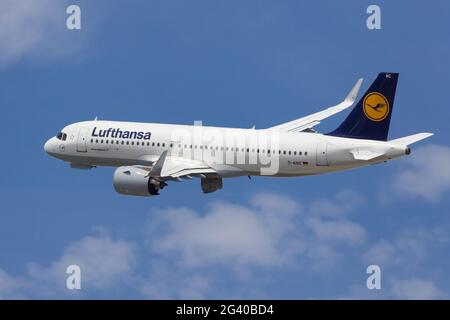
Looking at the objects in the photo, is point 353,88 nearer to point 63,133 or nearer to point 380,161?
point 380,161

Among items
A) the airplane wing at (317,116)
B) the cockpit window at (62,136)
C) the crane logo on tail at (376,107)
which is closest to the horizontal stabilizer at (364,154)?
the crane logo on tail at (376,107)

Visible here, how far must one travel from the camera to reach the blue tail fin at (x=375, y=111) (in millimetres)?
91312

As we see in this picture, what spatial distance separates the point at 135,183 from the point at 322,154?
1344 cm

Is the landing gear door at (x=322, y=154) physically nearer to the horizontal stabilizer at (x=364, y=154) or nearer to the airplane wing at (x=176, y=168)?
the horizontal stabilizer at (x=364, y=154)

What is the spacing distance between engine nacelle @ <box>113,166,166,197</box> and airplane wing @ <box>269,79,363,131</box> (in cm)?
1309

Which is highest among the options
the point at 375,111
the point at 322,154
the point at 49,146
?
the point at 49,146

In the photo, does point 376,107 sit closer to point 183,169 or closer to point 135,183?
point 183,169

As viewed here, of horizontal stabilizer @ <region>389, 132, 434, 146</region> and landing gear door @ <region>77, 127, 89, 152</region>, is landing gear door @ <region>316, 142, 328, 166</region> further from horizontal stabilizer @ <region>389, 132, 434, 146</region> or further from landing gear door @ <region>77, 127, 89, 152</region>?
landing gear door @ <region>77, 127, 89, 152</region>

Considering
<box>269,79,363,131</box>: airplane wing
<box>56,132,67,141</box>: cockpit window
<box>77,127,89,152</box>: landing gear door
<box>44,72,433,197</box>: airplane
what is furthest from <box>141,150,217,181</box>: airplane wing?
<box>269,79,363,131</box>: airplane wing

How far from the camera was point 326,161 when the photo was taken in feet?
303

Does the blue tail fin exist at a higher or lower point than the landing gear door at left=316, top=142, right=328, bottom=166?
higher

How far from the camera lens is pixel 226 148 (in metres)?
94.3

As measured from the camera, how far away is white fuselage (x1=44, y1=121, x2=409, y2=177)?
92.2m

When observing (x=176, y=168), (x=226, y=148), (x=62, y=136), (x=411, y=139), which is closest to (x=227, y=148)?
(x=226, y=148)
